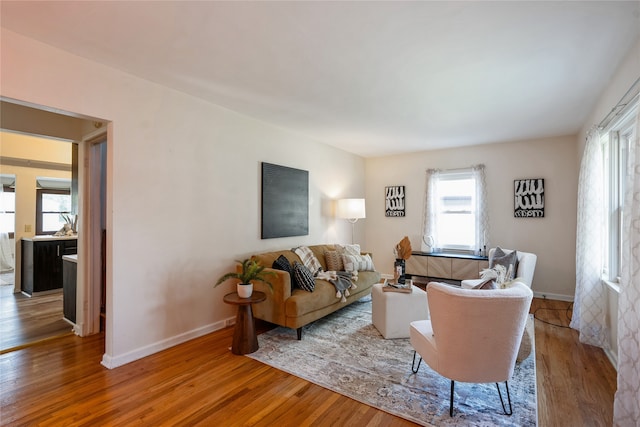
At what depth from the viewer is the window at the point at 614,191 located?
2922mm

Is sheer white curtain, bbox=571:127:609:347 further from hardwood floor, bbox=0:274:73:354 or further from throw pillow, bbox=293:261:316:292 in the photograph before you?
hardwood floor, bbox=0:274:73:354

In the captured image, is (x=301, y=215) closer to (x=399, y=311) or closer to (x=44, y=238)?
(x=399, y=311)

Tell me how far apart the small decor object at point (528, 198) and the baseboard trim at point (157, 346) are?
4.87 meters

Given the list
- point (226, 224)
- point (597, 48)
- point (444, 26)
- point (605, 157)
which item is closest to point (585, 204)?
point (605, 157)

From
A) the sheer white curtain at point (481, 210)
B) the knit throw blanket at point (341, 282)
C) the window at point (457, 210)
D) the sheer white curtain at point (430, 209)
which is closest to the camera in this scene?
the knit throw blanket at point (341, 282)

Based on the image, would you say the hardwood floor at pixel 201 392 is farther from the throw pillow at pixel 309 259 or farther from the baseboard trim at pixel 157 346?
the throw pillow at pixel 309 259

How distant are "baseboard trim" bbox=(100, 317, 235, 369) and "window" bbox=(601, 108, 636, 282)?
13.5 feet

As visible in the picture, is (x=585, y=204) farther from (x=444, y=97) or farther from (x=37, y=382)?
(x=37, y=382)

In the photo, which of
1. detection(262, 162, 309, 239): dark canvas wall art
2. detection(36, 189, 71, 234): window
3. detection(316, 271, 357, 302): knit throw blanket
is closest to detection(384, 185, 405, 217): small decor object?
detection(262, 162, 309, 239): dark canvas wall art

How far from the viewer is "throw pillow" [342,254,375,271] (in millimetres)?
4516

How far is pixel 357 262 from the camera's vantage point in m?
4.62

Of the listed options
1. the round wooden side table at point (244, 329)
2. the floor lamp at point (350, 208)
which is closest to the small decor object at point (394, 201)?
the floor lamp at point (350, 208)

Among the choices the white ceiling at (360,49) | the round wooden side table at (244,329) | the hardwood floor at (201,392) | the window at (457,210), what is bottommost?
the hardwood floor at (201,392)

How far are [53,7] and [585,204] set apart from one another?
4.92m
